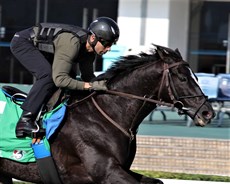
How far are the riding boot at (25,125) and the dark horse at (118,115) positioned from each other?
0.22 meters

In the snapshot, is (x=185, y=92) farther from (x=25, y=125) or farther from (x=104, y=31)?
(x=25, y=125)

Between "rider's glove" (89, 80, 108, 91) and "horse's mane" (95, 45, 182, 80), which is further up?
"horse's mane" (95, 45, 182, 80)

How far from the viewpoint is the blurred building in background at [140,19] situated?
1294 centimetres

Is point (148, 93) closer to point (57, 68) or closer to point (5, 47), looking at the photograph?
point (57, 68)

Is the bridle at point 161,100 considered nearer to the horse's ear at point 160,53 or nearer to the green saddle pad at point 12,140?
the horse's ear at point 160,53

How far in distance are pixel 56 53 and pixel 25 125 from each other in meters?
0.67

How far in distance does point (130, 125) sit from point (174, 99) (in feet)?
1.47

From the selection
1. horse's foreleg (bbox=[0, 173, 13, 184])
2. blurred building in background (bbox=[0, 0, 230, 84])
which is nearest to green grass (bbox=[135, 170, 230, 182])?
blurred building in background (bbox=[0, 0, 230, 84])

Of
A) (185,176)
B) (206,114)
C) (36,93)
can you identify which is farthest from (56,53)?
(185,176)

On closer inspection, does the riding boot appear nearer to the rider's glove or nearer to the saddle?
the saddle

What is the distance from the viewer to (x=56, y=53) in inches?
241

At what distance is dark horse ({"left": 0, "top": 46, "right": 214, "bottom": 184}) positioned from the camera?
6027 mm

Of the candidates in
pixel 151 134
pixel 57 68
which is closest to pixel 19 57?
pixel 57 68

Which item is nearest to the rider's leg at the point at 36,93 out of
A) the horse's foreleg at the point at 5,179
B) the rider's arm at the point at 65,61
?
the rider's arm at the point at 65,61
